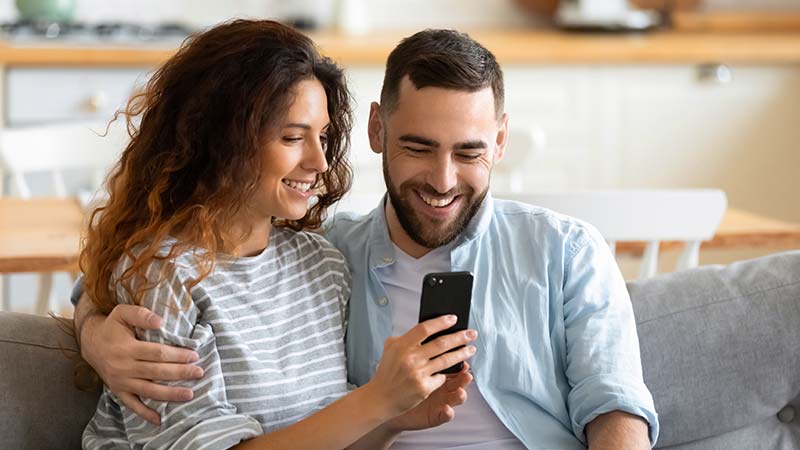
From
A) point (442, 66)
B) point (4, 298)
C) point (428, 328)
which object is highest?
point (442, 66)

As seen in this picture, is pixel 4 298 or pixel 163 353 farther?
pixel 4 298

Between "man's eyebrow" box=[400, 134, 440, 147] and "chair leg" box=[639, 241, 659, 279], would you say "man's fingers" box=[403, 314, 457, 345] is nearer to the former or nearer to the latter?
"man's eyebrow" box=[400, 134, 440, 147]

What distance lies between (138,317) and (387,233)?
1.41 ft

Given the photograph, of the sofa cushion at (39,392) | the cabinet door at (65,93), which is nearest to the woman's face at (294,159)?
the sofa cushion at (39,392)

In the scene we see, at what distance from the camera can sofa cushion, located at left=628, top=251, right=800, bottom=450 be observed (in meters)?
2.02

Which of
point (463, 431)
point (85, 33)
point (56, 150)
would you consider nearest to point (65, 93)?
point (85, 33)

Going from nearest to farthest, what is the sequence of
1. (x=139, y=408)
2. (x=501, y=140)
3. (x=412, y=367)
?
(x=412, y=367) → (x=139, y=408) → (x=501, y=140)

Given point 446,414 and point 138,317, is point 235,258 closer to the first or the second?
point 138,317

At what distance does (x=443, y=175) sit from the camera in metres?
1.79

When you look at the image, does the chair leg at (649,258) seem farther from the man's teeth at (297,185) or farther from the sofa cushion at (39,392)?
the sofa cushion at (39,392)

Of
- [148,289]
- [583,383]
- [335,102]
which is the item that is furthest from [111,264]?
[583,383]

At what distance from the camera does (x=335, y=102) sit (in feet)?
6.15

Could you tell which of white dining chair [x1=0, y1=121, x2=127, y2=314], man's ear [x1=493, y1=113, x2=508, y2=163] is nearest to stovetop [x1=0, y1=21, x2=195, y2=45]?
white dining chair [x1=0, y1=121, x2=127, y2=314]

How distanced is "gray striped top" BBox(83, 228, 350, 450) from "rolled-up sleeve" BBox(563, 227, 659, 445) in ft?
1.06
